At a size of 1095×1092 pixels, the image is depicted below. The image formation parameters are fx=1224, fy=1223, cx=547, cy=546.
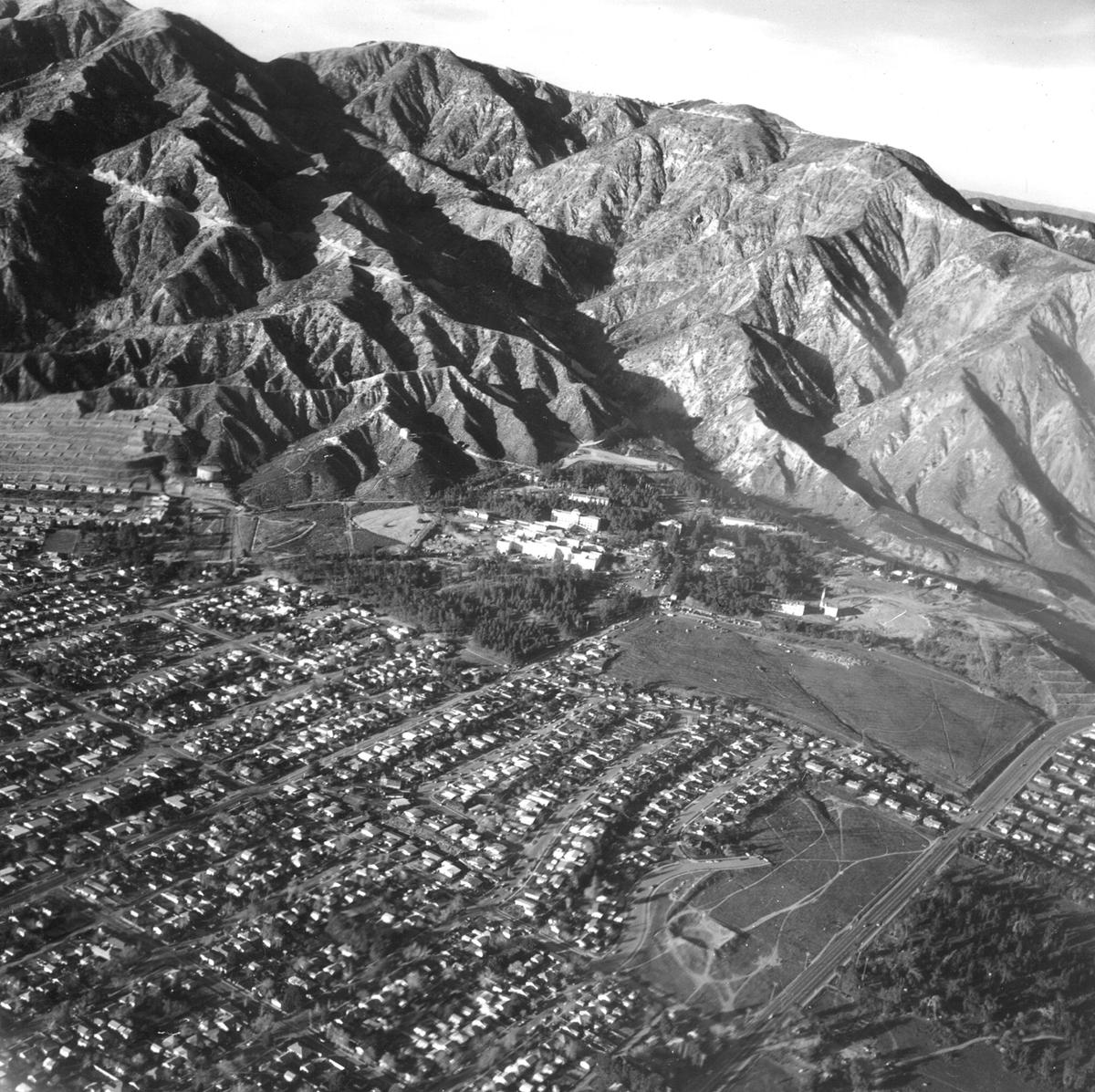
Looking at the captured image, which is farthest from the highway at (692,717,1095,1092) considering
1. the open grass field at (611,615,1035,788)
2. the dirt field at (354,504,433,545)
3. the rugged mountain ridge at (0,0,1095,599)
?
the dirt field at (354,504,433,545)

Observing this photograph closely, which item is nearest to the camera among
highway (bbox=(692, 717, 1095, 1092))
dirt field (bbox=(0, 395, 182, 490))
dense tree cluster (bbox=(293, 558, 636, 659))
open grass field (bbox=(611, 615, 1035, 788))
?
highway (bbox=(692, 717, 1095, 1092))

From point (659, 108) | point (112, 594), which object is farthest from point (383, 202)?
point (112, 594)

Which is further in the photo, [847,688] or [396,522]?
[396,522]

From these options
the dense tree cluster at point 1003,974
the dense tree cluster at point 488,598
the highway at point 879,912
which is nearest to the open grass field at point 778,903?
the highway at point 879,912

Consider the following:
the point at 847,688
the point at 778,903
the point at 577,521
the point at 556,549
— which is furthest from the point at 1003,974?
the point at 577,521

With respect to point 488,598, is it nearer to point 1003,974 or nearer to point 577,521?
point 577,521

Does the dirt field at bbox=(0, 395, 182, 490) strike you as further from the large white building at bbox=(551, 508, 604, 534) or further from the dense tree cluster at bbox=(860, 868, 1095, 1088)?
the dense tree cluster at bbox=(860, 868, 1095, 1088)
